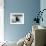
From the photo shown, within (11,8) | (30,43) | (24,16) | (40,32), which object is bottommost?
(30,43)

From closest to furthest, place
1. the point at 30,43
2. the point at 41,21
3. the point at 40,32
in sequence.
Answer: the point at 40,32 → the point at 30,43 → the point at 41,21

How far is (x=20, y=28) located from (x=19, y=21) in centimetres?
27

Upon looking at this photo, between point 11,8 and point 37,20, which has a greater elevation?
point 11,8

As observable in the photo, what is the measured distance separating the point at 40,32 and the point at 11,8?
2.75 meters

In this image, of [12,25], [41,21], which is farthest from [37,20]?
[12,25]

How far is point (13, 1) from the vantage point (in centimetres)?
494

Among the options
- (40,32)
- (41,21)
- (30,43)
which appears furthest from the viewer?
(41,21)

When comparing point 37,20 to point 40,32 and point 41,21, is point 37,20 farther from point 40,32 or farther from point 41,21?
point 40,32

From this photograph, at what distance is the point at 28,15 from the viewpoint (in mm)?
4992

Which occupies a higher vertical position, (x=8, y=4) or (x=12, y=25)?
(x=8, y=4)

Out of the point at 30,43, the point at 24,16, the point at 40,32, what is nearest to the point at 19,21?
the point at 24,16

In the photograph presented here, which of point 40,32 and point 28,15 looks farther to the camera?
point 28,15

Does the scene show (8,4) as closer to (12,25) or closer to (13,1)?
(13,1)

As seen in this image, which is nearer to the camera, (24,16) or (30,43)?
(30,43)
